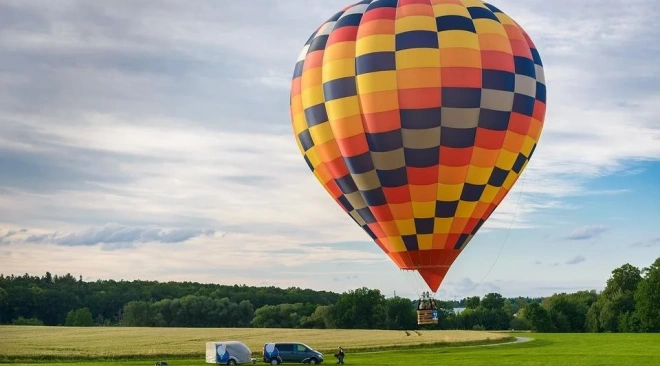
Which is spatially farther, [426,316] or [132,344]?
[132,344]

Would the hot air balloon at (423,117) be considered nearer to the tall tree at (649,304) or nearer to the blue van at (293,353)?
the blue van at (293,353)

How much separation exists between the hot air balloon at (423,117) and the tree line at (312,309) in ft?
251

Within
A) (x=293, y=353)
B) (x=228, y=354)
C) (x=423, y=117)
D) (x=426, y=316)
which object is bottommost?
(x=293, y=353)

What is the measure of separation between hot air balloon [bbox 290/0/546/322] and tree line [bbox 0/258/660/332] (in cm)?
7656

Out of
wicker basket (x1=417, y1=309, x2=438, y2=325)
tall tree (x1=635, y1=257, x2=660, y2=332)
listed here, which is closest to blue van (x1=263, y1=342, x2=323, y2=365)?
wicker basket (x1=417, y1=309, x2=438, y2=325)

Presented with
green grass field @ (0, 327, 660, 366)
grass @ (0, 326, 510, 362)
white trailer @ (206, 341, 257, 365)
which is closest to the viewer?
white trailer @ (206, 341, 257, 365)

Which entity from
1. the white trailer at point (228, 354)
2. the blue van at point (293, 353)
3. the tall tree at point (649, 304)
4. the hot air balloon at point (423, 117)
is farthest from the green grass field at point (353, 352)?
the tall tree at point (649, 304)

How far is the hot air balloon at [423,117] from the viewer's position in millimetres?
29000

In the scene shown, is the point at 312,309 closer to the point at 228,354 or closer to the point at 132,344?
the point at 132,344

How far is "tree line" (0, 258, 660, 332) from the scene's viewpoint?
107 m

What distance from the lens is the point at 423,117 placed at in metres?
28.9

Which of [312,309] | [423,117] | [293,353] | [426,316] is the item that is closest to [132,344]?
[293,353]

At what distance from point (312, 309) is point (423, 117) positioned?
89167 millimetres

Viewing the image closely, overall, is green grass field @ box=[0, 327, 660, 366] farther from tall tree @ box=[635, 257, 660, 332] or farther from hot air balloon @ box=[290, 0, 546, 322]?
tall tree @ box=[635, 257, 660, 332]
